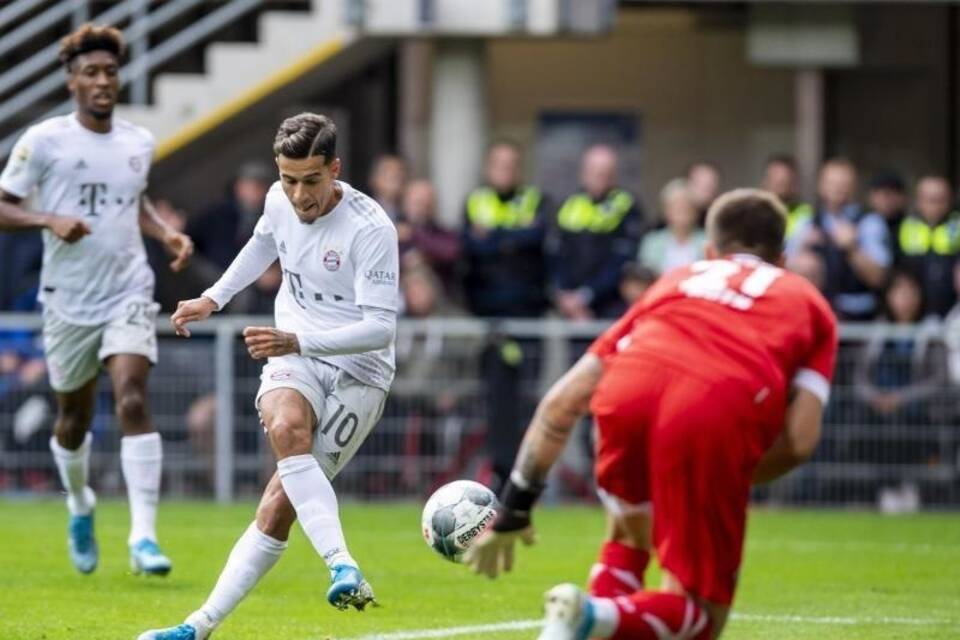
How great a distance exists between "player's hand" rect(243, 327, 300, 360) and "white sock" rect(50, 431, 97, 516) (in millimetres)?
3408

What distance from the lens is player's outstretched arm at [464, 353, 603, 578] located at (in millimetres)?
6594

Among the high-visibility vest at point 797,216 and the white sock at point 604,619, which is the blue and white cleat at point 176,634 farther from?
the high-visibility vest at point 797,216

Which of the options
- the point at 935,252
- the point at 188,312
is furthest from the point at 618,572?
the point at 935,252

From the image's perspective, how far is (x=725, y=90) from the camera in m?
21.4

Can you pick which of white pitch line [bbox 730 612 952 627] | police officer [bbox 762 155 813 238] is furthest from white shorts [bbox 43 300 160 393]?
police officer [bbox 762 155 813 238]

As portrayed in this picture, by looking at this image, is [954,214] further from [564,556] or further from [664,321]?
[664,321]

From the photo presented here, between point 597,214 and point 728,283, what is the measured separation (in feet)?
32.6

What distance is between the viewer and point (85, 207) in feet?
37.2

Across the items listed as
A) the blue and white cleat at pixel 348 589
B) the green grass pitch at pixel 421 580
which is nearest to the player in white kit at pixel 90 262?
the green grass pitch at pixel 421 580

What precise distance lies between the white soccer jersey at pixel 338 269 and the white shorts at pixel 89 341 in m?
2.44

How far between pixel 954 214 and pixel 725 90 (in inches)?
185

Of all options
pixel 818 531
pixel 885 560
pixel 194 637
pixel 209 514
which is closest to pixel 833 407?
pixel 818 531

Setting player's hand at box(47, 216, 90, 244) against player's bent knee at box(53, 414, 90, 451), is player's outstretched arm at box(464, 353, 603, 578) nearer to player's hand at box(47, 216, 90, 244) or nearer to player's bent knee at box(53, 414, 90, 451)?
player's hand at box(47, 216, 90, 244)

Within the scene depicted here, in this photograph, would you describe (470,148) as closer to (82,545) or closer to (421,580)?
(421,580)
